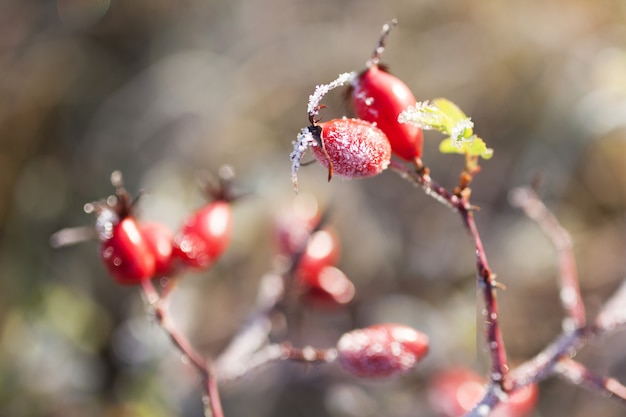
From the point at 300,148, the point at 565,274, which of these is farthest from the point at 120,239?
the point at 565,274

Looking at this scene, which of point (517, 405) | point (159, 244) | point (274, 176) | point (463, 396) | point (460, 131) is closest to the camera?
point (460, 131)

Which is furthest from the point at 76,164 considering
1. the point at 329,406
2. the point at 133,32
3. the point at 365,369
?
the point at 365,369

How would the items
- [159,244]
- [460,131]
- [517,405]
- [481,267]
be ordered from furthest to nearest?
[517,405] → [159,244] → [481,267] → [460,131]

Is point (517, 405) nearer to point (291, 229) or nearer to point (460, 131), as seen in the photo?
point (291, 229)

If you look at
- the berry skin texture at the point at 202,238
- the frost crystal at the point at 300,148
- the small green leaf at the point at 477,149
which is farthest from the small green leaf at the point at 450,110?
the berry skin texture at the point at 202,238

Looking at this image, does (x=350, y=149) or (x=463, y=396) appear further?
(x=463, y=396)

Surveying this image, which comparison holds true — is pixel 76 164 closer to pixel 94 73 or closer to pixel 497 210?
pixel 94 73

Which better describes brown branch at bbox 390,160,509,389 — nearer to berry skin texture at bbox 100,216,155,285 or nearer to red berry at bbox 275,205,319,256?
berry skin texture at bbox 100,216,155,285
